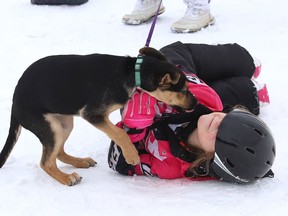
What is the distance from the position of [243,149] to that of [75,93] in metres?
1.21

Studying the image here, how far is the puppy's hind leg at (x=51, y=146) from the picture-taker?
3.06 meters

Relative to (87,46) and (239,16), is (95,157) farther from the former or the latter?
(239,16)

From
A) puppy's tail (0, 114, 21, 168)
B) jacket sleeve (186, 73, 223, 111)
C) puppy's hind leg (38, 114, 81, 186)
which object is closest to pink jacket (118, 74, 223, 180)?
jacket sleeve (186, 73, 223, 111)

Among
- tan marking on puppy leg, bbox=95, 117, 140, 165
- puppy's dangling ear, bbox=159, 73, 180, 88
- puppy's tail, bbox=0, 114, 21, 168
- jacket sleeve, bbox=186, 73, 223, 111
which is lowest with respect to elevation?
puppy's tail, bbox=0, 114, 21, 168

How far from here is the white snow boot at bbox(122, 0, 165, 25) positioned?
6.50 metres

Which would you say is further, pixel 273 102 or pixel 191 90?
pixel 273 102

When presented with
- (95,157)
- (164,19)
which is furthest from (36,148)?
(164,19)

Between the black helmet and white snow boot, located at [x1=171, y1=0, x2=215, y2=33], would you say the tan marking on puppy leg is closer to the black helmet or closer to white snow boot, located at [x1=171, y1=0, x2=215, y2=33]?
the black helmet

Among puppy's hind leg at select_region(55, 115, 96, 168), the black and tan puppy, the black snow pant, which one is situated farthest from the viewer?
the black snow pant

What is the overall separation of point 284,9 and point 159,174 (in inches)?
184

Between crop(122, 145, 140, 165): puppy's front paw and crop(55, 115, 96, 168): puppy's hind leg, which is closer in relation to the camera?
crop(122, 145, 140, 165): puppy's front paw

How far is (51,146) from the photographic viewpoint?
121 inches

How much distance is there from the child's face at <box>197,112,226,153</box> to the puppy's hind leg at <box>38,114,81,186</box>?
924 mm

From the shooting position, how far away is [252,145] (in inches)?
106
